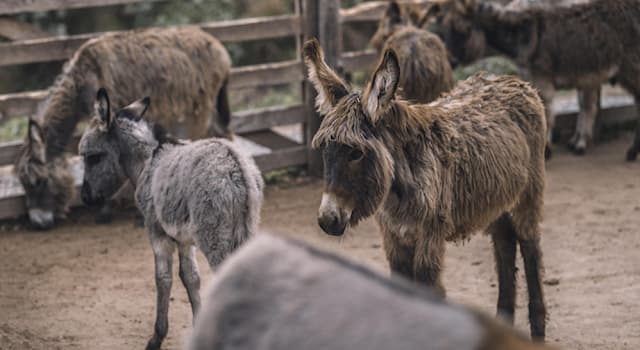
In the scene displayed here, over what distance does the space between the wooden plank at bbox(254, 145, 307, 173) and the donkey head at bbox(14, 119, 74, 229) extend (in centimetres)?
196

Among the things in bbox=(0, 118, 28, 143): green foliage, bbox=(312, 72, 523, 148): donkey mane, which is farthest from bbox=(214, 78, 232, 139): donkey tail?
bbox=(312, 72, 523, 148): donkey mane

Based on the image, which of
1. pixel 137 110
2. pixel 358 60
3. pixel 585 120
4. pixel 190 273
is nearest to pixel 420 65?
pixel 358 60

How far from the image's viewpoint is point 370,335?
2068 millimetres

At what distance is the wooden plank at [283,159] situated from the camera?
9062mm

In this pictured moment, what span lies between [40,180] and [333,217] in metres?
4.79

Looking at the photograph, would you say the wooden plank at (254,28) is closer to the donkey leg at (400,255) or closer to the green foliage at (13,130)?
the green foliage at (13,130)

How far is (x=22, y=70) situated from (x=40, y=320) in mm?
8374

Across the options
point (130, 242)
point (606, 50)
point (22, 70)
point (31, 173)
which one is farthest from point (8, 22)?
point (606, 50)

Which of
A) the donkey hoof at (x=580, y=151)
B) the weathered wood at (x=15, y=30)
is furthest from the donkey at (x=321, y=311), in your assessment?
the donkey hoof at (x=580, y=151)

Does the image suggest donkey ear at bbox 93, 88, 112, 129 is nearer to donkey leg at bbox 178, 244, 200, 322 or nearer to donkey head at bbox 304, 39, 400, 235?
donkey leg at bbox 178, 244, 200, 322

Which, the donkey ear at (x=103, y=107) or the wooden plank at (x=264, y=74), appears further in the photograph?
the wooden plank at (x=264, y=74)

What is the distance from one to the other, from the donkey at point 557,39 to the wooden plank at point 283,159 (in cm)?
198

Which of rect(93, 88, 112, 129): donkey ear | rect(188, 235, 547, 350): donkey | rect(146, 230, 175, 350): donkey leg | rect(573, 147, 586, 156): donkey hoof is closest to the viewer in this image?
rect(188, 235, 547, 350): donkey

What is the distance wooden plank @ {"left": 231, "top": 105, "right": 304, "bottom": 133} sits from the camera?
358 inches
